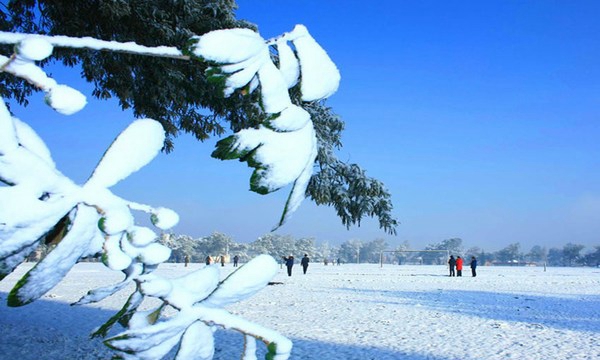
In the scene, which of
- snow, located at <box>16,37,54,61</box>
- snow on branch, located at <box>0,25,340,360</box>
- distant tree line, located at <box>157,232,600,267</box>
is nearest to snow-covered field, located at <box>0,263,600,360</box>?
snow on branch, located at <box>0,25,340,360</box>

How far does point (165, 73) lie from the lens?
10.2 feet

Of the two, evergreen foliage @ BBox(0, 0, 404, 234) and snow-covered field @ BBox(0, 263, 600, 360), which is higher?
evergreen foliage @ BBox(0, 0, 404, 234)

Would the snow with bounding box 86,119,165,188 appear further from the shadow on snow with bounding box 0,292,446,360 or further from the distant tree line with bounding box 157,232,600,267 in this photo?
the distant tree line with bounding box 157,232,600,267

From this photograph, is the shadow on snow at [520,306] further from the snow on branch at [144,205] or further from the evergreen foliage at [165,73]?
the snow on branch at [144,205]

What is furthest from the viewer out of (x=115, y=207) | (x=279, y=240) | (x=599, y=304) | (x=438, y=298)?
(x=279, y=240)

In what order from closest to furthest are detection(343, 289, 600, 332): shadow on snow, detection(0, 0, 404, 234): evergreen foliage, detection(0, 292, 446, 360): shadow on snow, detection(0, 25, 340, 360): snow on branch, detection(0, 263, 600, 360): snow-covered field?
detection(0, 25, 340, 360): snow on branch < detection(0, 0, 404, 234): evergreen foliage < detection(0, 292, 446, 360): shadow on snow < detection(0, 263, 600, 360): snow-covered field < detection(343, 289, 600, 332): shadow on snow

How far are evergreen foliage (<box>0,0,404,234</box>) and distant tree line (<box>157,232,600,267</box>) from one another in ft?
179

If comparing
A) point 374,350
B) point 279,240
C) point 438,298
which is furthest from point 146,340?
point 279,240

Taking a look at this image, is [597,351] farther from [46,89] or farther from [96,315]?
[96,315]

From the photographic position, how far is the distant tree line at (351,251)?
74.6 m

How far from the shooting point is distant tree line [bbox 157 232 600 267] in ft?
245

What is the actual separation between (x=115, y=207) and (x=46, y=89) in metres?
0.13

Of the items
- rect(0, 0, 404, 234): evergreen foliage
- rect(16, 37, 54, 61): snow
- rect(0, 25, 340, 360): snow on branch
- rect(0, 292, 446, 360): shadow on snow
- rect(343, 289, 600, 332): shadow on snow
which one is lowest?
rect(0, 292, 446, 360): shadow on snow

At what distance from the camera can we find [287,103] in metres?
0.49
